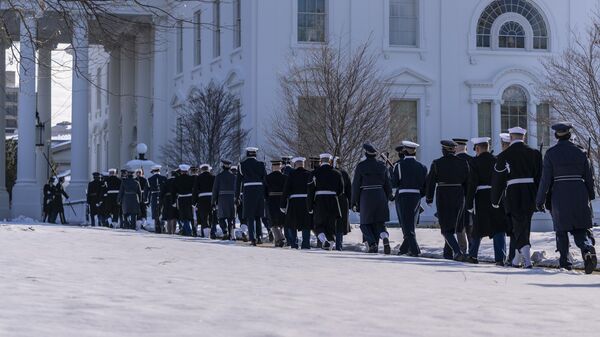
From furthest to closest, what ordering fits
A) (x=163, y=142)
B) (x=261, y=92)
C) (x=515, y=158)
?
(x=163, y=142)
(x=261, y=92)
(x=515, y=158)

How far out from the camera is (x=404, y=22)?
1924 inches

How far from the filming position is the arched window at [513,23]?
161 feet

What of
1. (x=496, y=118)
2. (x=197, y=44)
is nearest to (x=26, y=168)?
(x=197, y=44)

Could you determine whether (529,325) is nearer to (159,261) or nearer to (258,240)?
(159,261)

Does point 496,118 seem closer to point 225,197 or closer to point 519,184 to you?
point 225,197

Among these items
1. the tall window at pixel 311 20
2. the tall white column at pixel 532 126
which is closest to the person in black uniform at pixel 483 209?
the tall white column at pixel 532 126

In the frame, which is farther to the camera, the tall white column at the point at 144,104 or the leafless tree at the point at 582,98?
the tall white column at the point at 144,104

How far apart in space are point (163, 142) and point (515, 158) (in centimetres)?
4139

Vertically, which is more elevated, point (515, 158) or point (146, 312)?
point (515, 158)

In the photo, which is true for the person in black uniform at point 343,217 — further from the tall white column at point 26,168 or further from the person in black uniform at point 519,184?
the tall white column at point 26,168

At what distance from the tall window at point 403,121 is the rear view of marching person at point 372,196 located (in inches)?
784

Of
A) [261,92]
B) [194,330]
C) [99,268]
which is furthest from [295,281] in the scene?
[261,92]

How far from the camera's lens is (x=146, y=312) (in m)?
8.51

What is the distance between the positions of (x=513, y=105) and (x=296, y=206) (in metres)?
27.3
